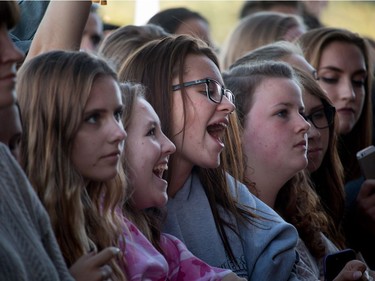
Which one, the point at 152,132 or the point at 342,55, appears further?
the point at 342,55

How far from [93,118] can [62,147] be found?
0.43 ft

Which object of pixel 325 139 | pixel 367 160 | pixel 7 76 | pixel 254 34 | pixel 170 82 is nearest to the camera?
pixel 7 76

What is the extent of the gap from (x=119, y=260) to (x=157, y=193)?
380 millimetres

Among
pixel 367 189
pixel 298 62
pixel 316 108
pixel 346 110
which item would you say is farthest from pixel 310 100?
pixel 346 110

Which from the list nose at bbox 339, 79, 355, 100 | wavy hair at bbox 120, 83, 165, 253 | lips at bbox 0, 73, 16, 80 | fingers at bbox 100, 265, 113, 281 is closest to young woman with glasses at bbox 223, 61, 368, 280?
wavy hair at bbox 120, 83, 165, 253

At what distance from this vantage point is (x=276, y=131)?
3824 millimetres

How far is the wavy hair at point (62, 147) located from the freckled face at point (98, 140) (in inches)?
0.9

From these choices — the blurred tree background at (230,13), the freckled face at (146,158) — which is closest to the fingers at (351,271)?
the freckled face at (146,158)

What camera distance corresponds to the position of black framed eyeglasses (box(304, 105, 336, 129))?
14.1 feet

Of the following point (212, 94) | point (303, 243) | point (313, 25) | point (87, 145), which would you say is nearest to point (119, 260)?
point (87, 145)

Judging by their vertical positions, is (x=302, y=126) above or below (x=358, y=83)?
above

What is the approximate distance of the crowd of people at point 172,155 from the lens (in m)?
2.37

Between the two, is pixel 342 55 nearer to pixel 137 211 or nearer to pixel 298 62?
pixel 298 62

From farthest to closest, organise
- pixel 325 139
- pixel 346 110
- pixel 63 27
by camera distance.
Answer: pixel 346 110 → pixel 325 139 → pixel 63 27
